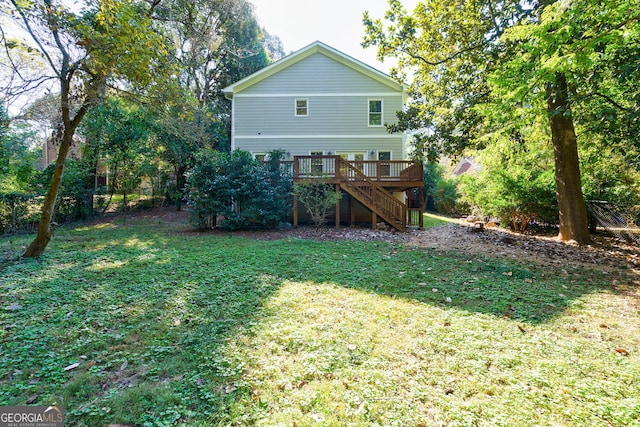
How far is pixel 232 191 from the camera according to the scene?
10094 millimetres

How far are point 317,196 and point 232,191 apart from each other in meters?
3.01

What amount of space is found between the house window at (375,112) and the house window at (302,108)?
3.21 m

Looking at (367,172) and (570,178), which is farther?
(367,172)

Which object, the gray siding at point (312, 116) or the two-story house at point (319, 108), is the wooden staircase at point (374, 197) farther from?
the gray siding at point (312, 116)

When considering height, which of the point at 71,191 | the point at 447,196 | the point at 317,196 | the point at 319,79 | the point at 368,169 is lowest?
the point at 317,196

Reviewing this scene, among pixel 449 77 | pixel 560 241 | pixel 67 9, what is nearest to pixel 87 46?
pixel 67 9

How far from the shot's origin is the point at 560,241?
28.9 ft

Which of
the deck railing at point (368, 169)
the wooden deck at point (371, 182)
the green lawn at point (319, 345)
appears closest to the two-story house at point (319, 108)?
the deck railing at point (368, 169)

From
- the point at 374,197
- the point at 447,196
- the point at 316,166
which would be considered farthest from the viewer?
the point at 447,196

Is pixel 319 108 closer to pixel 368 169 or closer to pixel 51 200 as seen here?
pixel 368 169

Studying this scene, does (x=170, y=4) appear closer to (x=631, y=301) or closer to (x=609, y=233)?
(x=631, y=301)

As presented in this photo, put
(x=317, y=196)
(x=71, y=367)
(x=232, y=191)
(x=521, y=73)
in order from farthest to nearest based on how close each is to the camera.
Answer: (x=317, y=196) → (x=232, y=191) → (x=521, y=73) → (x=71, y=367)

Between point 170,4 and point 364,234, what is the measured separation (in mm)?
12466

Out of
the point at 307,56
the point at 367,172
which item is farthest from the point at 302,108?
the point at 367,172
